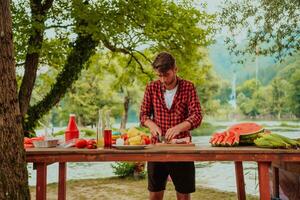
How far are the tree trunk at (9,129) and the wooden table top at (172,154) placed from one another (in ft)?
0.51

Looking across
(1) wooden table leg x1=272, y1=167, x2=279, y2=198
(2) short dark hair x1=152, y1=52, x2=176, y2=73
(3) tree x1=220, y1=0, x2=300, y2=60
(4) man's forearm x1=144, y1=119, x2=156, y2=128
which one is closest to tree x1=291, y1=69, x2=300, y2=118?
(3) tree x1=220, y1=0, x2=300, y2=60

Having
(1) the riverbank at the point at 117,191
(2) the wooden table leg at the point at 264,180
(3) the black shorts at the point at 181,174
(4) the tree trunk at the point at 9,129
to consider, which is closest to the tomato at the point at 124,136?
(3) the black shorts at the point at 181,174

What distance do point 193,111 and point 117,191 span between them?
5.09m

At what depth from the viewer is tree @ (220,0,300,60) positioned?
9320mm

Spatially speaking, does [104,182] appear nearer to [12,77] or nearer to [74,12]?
[74,12]

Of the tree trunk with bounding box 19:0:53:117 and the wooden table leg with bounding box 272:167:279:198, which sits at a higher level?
the tree trunk with bounding box 19:0:53:117

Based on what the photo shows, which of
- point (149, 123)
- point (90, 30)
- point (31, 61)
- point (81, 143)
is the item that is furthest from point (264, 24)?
point (81, 143)

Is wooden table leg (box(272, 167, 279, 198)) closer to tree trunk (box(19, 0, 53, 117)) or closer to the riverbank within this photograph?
the riverbank

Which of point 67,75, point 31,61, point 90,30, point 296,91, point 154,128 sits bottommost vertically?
point 154,128

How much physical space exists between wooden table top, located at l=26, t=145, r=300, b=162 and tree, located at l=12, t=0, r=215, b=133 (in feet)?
16.3

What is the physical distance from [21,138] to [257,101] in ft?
192

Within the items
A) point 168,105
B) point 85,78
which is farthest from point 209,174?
point 85,78

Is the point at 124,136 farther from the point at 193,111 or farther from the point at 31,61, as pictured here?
the point at 31,61

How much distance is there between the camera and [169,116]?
3354 millimetres
